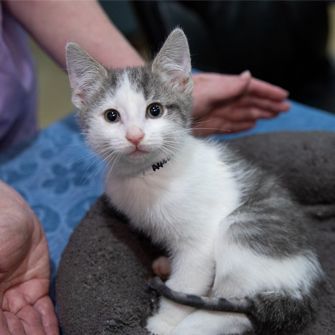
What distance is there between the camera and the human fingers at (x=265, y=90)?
152 cm

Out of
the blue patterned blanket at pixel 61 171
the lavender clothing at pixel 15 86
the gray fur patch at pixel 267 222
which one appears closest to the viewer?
the gray fur patch at pixel 267 222

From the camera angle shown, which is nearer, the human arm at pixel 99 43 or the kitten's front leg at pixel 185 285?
the kitten's front leg at pixel 185 285

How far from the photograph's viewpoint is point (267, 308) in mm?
930

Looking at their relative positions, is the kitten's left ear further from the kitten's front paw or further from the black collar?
the kitten's front paw

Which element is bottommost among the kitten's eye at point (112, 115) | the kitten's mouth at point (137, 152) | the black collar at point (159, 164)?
the black collar at point (159, 164)

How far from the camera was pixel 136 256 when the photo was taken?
3.78 feet

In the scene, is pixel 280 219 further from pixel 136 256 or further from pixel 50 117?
pixel 50 117

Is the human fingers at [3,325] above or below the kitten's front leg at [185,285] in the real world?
above

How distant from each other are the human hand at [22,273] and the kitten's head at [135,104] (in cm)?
24

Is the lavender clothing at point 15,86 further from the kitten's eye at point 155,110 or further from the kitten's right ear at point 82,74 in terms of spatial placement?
the kitten's eye at point 155,110

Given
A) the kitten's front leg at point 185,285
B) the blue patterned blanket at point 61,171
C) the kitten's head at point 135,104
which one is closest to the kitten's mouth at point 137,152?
the kitten's head at point 135,104

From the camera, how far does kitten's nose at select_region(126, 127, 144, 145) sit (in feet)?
2.90

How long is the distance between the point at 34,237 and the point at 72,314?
22cm

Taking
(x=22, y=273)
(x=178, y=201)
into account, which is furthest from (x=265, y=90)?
(x=22, y=273)
